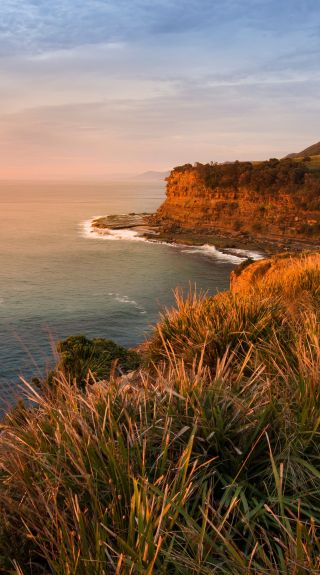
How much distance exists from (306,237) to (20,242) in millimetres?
43128

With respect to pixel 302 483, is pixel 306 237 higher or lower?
lower

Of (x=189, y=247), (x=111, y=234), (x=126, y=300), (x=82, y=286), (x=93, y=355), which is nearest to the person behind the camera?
(x=93, y=355)

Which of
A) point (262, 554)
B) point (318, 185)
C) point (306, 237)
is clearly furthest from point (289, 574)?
point (318, 185)

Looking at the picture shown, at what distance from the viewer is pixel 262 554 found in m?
2.28

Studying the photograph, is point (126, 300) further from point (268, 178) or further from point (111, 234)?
point (111, 234)

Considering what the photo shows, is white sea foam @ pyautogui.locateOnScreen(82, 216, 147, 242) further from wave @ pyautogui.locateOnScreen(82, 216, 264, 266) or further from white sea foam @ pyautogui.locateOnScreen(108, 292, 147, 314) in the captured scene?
white sea foam @ pyautogui.locateOnScreen(108, 292, 147, 314)

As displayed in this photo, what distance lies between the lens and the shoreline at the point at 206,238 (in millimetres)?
62594

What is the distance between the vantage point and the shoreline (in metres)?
62.6

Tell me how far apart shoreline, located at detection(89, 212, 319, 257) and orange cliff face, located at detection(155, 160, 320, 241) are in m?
1.31

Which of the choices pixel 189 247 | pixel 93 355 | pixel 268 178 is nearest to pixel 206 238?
pixel 189 247

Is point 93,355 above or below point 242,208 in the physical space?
below

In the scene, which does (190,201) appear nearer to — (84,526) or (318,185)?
(318,185)

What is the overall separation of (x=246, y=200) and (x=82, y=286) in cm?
4162

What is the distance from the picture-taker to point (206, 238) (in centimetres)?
7475
